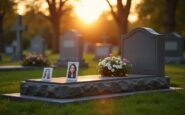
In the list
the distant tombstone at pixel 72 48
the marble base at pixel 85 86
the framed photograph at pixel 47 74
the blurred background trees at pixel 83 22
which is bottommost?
the marble base at pixel 85 86

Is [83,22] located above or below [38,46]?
above

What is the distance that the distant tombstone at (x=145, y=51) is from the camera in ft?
43.3

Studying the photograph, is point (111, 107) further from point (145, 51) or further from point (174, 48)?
point (174, 48)

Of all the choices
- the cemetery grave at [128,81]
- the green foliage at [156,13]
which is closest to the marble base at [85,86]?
the cemetery grave at [128,81]

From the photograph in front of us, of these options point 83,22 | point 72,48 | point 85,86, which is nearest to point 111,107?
point 85,86

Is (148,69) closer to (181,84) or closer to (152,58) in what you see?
(152,58)

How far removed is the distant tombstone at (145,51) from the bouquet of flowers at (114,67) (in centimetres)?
73

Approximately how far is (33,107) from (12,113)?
557 millimetres

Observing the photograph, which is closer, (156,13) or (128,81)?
(128,81)

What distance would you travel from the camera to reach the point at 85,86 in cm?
1098

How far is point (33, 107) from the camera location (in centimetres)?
1011

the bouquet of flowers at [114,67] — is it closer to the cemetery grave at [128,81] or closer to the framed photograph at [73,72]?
the cemetery grave at [128,81]

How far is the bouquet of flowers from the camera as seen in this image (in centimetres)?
1256

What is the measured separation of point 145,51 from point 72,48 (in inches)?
478
